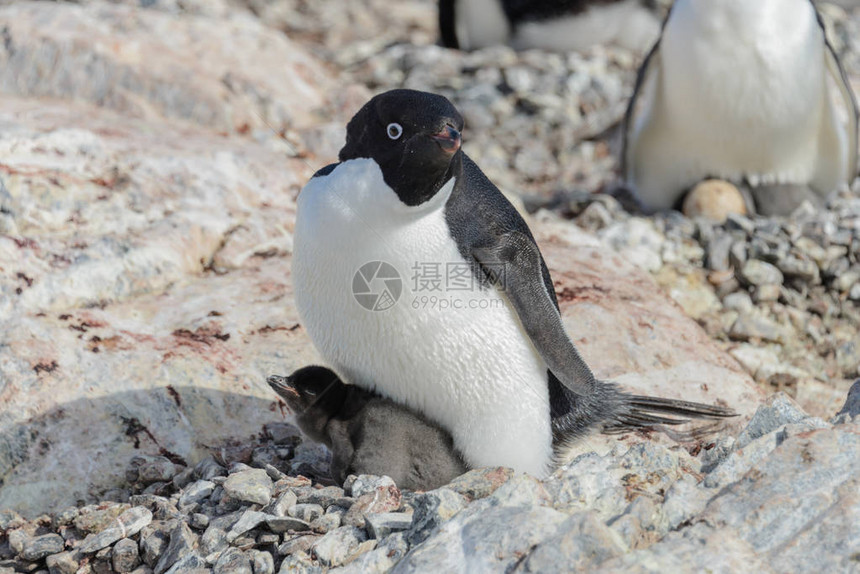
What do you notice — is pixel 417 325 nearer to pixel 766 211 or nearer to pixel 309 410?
pixel 309 410

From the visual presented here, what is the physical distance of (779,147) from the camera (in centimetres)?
580

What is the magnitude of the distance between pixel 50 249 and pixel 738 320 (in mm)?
3120

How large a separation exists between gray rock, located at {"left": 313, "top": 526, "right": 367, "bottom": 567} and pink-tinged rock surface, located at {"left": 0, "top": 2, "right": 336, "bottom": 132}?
3415mm

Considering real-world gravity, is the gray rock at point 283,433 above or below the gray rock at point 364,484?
below

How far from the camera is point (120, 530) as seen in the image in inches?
106

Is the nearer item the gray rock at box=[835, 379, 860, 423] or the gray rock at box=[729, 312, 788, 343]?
the gray rock at box=[835, 379, 860, 423]

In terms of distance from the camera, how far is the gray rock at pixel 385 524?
93.9 inches

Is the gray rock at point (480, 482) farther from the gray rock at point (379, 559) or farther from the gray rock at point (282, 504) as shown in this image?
the gray rock at point (282, 504)

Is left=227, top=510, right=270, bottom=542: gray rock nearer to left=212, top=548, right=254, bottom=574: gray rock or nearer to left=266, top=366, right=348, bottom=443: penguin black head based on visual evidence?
left=212, top=548, right=254, bottom=574: gray rock

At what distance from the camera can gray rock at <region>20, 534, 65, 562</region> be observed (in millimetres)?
2723

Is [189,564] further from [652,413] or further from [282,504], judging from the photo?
[652,413]

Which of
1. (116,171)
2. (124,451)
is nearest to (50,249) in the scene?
(116,171)

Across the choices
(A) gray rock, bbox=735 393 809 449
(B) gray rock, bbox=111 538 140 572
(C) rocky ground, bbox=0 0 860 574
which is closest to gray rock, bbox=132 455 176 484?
(C) rocky ground, bbox=0 0 860 574

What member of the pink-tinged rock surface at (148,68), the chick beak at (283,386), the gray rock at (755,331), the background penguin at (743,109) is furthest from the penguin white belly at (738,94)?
the chick beak at (283,386)
